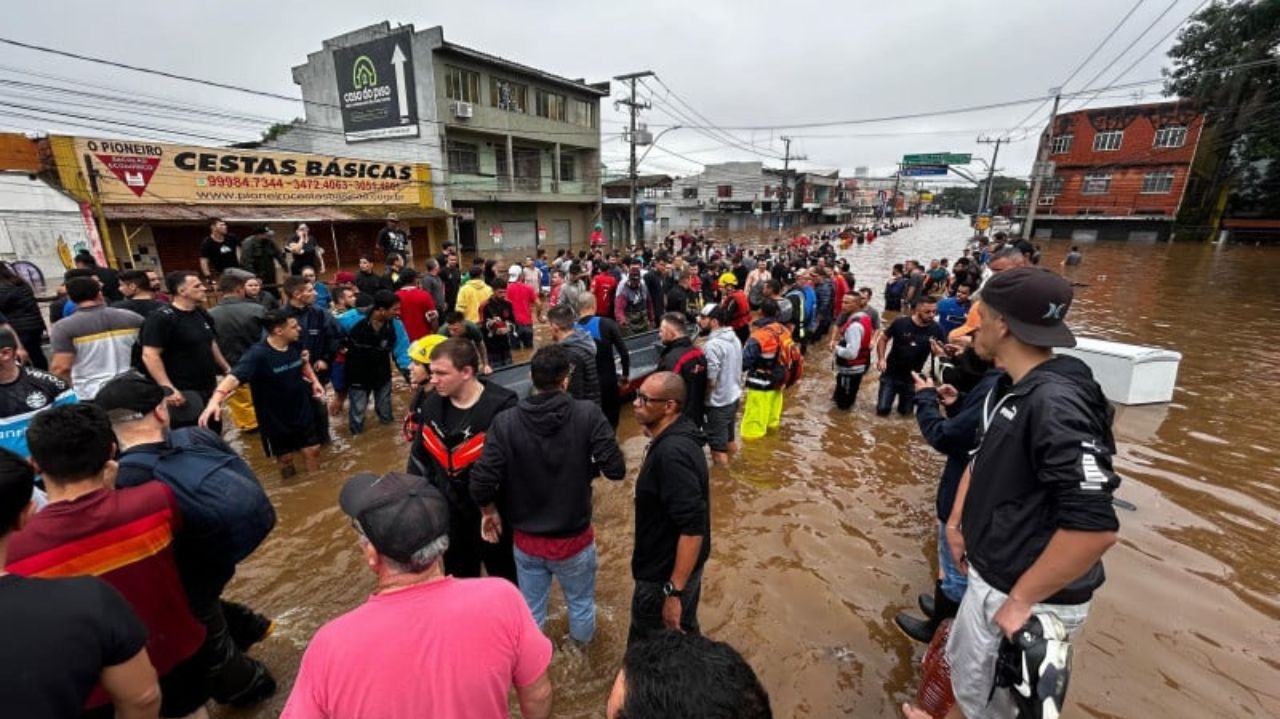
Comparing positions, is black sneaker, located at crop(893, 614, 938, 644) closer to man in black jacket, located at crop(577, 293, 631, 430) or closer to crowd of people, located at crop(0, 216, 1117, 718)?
crowd of people, located at crop(0, 216, 1117, 718)

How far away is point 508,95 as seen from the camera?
969 inches

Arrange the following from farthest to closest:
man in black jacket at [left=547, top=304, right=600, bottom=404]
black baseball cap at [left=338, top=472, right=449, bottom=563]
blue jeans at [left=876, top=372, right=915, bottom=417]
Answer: blue jeans at [left=876, top=372, right=915, bottom=417] < man in black jacket at [left=547, top=304, right=600, bottom=404] < black baseball cap at [left=338, top=472, right=449, bottom=563]

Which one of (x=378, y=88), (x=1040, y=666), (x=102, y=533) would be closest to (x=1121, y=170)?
(x=378, y=88)

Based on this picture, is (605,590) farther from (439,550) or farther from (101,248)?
(101,248)

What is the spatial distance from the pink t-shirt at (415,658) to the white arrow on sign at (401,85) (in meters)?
24.9

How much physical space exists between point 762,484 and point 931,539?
148cm

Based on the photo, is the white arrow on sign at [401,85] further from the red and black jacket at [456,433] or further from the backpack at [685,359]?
the red and black jacket at [456,433]

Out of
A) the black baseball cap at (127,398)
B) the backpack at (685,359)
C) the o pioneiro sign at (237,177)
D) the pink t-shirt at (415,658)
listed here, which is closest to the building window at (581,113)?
the o pioneiro sign at (237,177)

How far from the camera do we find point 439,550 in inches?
54.7

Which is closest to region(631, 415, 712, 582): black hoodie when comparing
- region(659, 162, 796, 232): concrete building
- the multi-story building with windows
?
the multi-story building with windows

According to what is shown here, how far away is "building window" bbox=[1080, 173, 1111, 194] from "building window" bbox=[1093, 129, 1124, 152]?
5.66 feet

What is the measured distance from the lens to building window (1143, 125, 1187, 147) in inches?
1288

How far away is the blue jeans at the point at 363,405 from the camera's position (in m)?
5.90

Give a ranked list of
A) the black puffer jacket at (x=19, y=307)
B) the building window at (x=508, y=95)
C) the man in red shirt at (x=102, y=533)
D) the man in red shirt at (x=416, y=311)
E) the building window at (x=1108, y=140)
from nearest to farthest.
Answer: the man in red shirt at (x=102, y=533) < the black puffer jacket at (x=19, y=307) < the man in red shirt at (x=416, y=311) < the building window at (x=508, y=95) < the building window at (x=1108, y=140)
